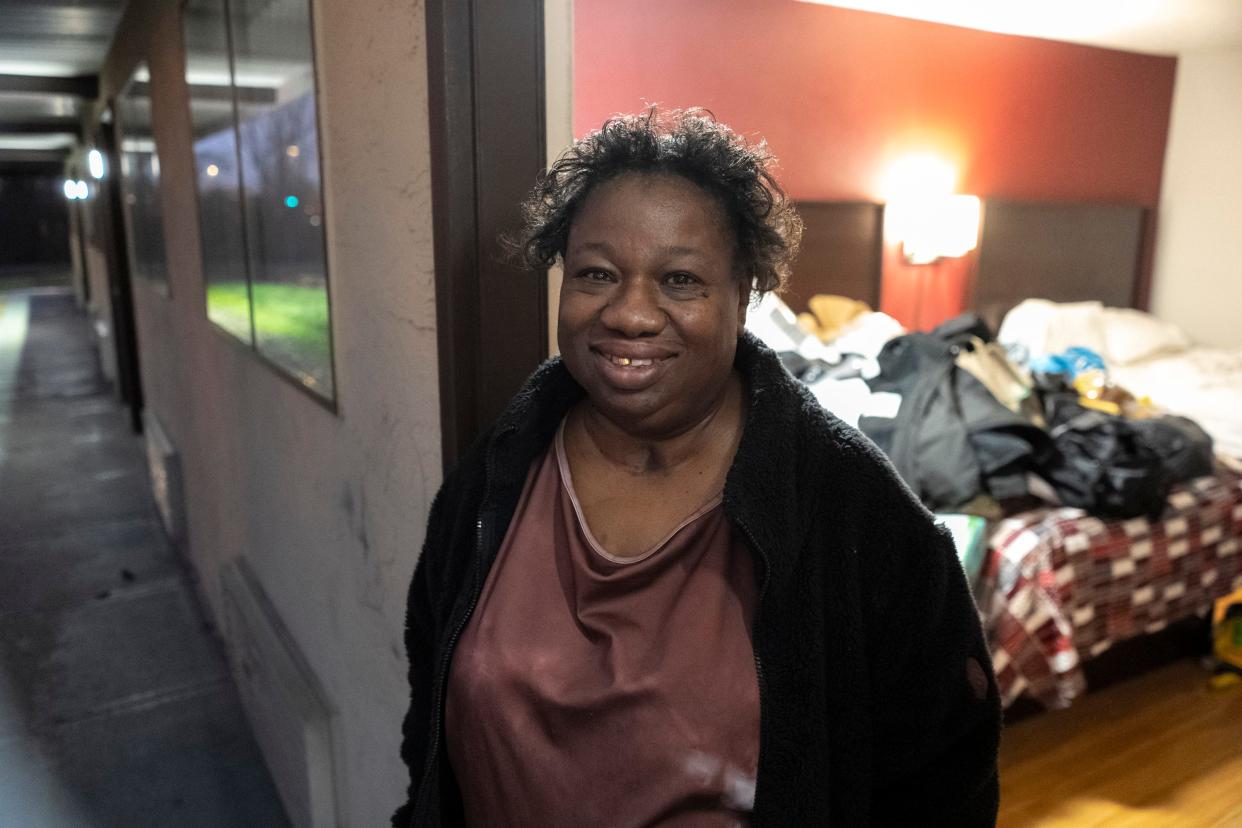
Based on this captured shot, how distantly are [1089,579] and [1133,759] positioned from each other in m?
0.60

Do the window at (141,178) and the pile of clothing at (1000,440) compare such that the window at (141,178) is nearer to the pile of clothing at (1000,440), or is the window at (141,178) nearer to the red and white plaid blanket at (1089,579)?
the pile of clothing at (1000,440)

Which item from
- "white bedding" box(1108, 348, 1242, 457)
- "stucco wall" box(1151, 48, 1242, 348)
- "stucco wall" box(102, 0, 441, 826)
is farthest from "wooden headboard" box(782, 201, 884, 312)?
"stucco wall" box(102, 0, 441, 826)

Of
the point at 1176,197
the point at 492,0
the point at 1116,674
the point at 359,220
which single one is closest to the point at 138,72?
the point at 359,220

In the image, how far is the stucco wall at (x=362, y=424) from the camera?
131 cm

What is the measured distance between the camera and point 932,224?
4.19 meters

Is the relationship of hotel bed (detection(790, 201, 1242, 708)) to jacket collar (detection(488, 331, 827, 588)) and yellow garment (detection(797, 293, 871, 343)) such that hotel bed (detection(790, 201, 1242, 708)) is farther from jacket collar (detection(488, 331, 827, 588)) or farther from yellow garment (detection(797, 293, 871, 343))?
jacket collar (detection(488, 331, 827, 588))

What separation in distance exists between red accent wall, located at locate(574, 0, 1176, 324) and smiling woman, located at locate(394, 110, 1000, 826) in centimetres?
238

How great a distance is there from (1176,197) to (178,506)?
562 centimetres

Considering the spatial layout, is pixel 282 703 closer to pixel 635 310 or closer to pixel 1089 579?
pixel 635 310

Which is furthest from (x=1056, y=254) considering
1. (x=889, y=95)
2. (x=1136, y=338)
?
(x=889, y=95)

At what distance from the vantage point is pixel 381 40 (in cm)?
132

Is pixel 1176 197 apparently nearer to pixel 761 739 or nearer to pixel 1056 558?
pixel 1056 558

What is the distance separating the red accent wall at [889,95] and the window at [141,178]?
6.23ft

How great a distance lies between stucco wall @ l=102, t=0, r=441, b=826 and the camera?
1.31 metres
